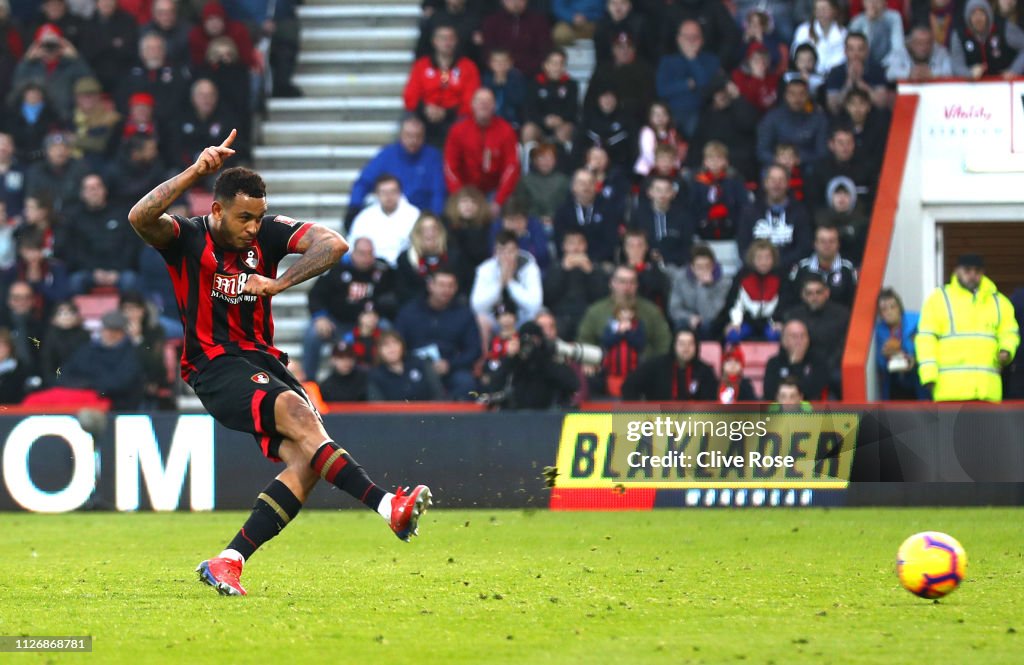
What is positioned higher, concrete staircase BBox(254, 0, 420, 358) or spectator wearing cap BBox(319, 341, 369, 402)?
concrete staircase BBox(254, 0, 420, 358)

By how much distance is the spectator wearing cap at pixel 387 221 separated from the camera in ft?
57.1

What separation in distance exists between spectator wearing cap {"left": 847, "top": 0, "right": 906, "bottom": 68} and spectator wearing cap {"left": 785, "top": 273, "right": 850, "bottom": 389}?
3569 mm

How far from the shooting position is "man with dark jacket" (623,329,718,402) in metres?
15.2

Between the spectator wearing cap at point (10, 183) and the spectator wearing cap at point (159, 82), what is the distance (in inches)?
52.6

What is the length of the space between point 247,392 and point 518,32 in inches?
450

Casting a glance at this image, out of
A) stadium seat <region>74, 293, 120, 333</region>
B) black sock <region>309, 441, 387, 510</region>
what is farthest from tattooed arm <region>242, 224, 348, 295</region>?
stadium seat <region>74, 293, 120, 333</region>

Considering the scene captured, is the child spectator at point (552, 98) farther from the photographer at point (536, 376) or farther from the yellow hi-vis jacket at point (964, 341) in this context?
the yellow hi-vis jacket at point (964, 341)

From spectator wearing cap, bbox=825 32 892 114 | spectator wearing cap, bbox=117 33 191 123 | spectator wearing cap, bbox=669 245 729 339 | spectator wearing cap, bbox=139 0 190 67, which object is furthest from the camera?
spectator wearing cap, bbox=139 0 190 67

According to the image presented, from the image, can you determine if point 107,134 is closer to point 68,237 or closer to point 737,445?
point 68,237

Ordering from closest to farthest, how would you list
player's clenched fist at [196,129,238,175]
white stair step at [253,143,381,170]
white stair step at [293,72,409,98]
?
player's clenched fist at [196,129,238,175] < white stair step at [253,143,381,170] < white stair step at [293,72,409,98]

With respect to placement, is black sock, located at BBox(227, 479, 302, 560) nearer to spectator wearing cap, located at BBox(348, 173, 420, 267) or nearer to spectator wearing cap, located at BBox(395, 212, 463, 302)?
spectator wearing cap, located at BBox(395, 212, 463, 302)

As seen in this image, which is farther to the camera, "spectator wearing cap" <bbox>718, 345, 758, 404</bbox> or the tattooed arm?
"spectator wearing cap" <bbox>718, 345, 758, 404</bbox>

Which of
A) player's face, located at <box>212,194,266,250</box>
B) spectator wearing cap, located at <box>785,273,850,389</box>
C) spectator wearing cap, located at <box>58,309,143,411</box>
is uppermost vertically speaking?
player's face, located at <box>212,194,266,250</box>

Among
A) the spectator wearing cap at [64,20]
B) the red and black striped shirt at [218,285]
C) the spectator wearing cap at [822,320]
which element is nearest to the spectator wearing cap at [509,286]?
the spectator wearing cap at [822,320]
